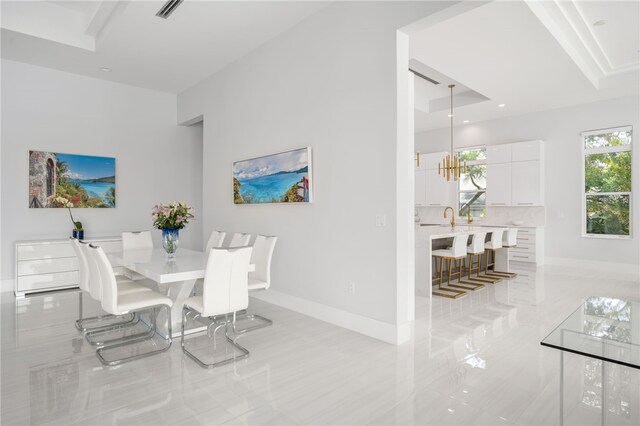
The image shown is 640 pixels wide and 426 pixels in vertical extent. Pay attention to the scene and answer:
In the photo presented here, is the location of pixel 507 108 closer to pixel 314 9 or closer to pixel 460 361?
pixel 314 9

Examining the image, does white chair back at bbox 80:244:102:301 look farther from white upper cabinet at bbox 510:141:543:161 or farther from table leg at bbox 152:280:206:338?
white upper cabinet at bbox 510:141:543:161

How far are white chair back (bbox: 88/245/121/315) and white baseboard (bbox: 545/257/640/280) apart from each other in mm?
7607

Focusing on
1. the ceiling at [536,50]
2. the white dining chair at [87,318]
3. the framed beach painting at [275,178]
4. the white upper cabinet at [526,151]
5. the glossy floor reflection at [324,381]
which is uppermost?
the ceiling at [536,50]

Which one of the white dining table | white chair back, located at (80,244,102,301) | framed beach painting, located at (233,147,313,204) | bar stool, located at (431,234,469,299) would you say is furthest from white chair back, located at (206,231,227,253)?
bar stool, located at (431,234,469,299)

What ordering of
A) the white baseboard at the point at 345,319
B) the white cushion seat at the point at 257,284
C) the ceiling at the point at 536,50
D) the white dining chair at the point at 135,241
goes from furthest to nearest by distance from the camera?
1. the white dining chair at the point at 135,241
2. the ceiling at the point at 536,50
3. the white cushion seat at the point at 257,284
4. the white baseboard at the point at 345,319

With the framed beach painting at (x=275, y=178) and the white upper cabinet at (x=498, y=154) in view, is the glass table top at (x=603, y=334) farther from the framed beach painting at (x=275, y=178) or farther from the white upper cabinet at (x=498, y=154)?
the white upper cabinet at (x=498, y=154)

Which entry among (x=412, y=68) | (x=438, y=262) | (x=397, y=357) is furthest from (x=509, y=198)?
(x=397, y=357)

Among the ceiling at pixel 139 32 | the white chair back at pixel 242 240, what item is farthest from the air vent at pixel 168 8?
the white chair back at pixel 242 240

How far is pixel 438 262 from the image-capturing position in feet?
19.0

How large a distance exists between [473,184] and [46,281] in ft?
28.9

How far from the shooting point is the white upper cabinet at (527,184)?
754cm

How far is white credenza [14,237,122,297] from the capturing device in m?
4.99

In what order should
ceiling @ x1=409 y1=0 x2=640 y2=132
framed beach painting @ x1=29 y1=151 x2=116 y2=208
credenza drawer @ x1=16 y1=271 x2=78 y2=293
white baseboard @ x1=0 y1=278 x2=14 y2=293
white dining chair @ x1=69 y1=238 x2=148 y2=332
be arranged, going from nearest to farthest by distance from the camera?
white dining chair @ x1=69 y1=238 x2=148 y2=332 → ceiling @ x1=409 y1=0 x2=640 y2=132 → credenza drawer @ x1=16 y1=271 x2=78 y2=293 → white baseboard @ x1=0 y1=278 x2=14 y2=293 → framed beach painting @ x1=29 y1=151 x2=116 y2=208

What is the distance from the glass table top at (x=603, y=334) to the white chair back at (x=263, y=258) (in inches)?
102
